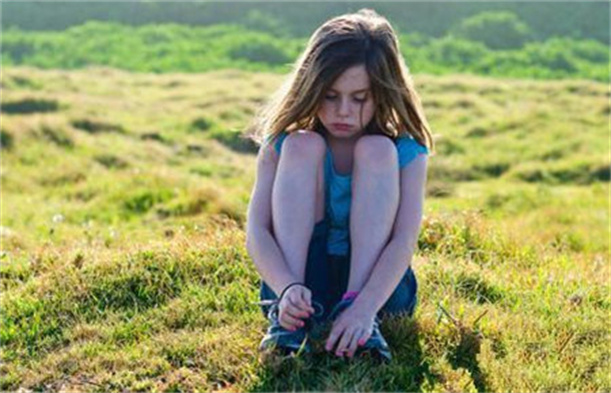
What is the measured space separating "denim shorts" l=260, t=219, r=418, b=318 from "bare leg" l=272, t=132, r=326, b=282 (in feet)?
0.34

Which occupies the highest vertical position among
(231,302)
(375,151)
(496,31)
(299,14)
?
(375,151)

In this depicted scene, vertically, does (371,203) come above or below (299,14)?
above

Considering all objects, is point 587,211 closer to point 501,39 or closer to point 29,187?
point 29,187

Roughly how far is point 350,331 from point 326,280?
0.46 m

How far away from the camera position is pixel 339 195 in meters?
4.00

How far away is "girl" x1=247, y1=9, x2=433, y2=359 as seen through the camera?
12.2 feet

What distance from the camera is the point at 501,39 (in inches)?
1088

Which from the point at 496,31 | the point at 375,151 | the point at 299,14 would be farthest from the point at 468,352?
the point at 299,14

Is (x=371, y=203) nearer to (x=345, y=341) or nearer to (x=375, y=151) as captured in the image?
(x=375, y=151)

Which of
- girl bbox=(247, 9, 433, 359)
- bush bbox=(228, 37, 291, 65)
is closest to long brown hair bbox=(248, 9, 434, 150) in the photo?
girl bbox=(247, 9, 433, 359)

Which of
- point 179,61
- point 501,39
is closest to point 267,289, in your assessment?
point 179,61

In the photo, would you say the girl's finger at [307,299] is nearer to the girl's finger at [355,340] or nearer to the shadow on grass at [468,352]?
the girl's finger at [355,340]

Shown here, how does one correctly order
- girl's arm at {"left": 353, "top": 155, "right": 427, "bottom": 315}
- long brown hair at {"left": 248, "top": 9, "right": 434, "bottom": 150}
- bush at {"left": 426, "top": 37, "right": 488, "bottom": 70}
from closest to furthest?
girl's arm at {"left": 353, "top": 155, "right": 427, "bottom": 315} → long brown hair at {"left": 248, "top": 9, "right": 434, "bottom": 150} → bush at {"left": 426, "top": 37, "right": 488, "bottom": 70}

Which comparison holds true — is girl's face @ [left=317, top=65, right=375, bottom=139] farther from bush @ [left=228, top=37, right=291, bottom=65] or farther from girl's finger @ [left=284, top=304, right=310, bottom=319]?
bush @ [left=228, top=37, right=291, bottom=65]
